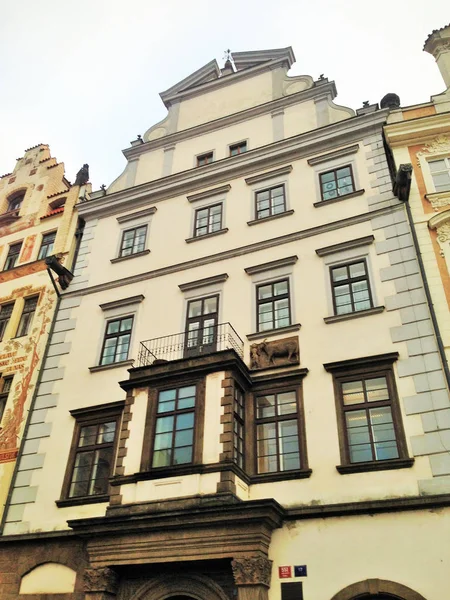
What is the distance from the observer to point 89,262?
19.2 m

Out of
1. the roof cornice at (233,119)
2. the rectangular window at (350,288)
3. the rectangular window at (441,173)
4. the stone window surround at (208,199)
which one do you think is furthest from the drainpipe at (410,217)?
the roof cornice at (233,119)

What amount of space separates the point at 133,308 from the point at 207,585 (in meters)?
8.41

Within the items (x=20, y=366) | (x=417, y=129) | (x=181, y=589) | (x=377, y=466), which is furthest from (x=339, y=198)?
(x=20, y=366)

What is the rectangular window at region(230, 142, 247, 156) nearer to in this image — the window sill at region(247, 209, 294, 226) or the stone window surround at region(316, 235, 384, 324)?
the window sill at region(247, 209, 294, 226)

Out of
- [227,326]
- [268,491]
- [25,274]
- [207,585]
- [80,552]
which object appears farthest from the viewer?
[25,274]

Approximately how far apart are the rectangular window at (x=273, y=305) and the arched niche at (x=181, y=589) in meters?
6.21

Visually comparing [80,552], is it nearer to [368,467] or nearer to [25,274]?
[368,467]

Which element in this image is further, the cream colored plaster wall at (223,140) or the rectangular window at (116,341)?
the cream colored plaster wall at (223,140)

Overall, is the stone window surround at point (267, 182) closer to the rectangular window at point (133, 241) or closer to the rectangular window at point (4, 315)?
the rectangular window at point (133, 241)

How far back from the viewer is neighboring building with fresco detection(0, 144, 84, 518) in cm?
1636

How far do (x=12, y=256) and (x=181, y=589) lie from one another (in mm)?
Result: 14905

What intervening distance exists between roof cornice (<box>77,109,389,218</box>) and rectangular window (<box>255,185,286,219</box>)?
42.4 inches

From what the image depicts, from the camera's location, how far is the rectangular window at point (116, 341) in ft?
53.0

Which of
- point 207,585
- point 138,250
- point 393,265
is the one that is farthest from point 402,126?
point 207,585
